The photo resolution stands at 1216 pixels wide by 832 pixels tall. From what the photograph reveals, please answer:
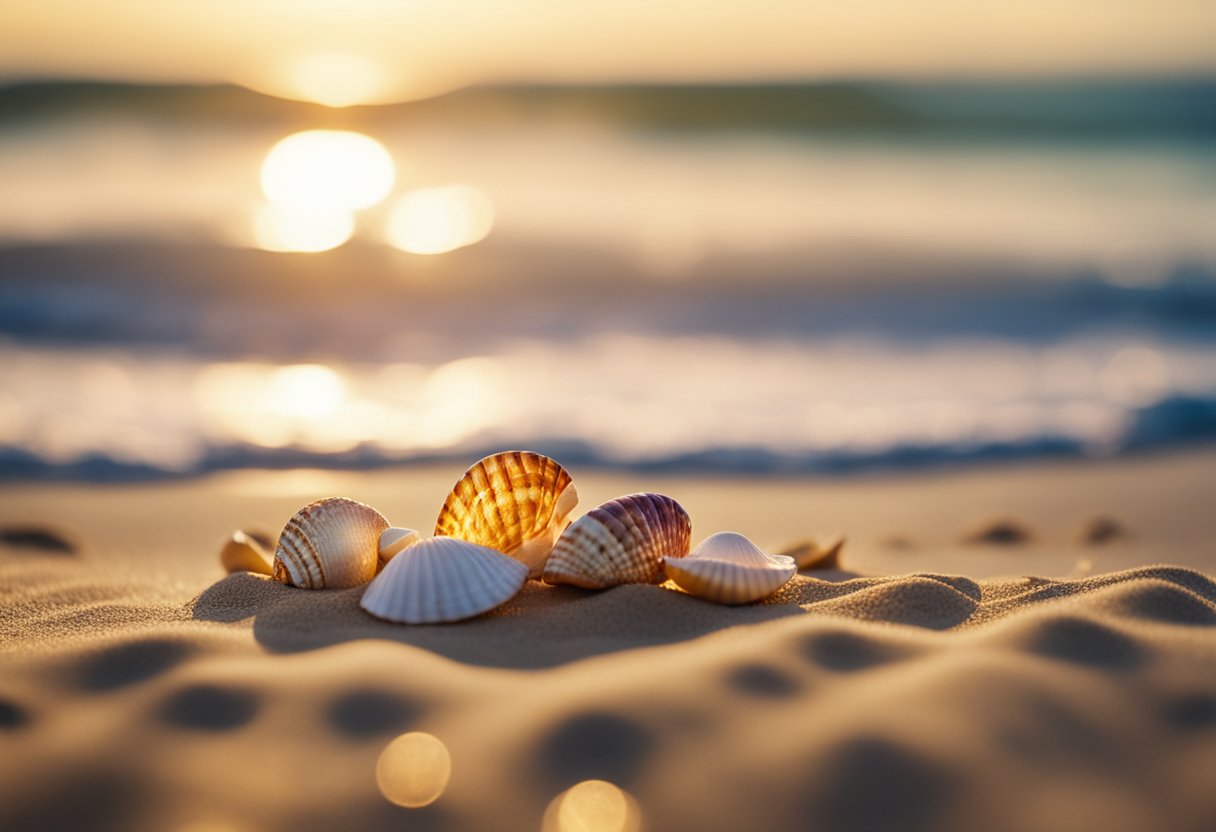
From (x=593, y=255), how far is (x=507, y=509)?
8.65m

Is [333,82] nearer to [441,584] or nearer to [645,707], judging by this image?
[441,584]

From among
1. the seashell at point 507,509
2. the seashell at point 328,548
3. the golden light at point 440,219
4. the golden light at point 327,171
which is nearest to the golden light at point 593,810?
the seashell at point 507,509

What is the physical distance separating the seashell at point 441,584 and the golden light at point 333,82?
18898 mm

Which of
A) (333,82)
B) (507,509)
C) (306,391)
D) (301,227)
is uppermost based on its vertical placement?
(333,82)

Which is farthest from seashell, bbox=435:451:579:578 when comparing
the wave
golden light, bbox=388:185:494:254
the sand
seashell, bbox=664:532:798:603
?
golden light, bbox=388:185:494:254

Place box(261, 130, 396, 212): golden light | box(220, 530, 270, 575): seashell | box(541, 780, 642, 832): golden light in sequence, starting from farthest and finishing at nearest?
Answer: box(261, 130, 396, 212): golden light
box(220, 530, 270, 575): seashell
box(541, 780, 642, 832): golden light

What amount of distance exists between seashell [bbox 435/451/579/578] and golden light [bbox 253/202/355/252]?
8930mm

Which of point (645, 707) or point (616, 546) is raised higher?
point (616, 546)

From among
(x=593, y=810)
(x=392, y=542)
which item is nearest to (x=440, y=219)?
(x=392, y=542)

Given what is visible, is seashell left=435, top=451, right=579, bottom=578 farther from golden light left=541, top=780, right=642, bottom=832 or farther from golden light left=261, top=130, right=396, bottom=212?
golden light left=261, top=130, right=396, bottom=212

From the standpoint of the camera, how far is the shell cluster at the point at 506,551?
7.72 feet

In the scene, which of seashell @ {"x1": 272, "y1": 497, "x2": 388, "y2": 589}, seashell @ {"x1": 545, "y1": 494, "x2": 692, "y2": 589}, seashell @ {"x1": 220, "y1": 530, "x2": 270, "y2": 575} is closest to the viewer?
seashell @ {"x1": 545, "y1": 494, "x2": 692, "y2": 589}

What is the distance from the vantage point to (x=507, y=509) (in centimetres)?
267

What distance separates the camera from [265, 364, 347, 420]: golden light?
20.4 feet
